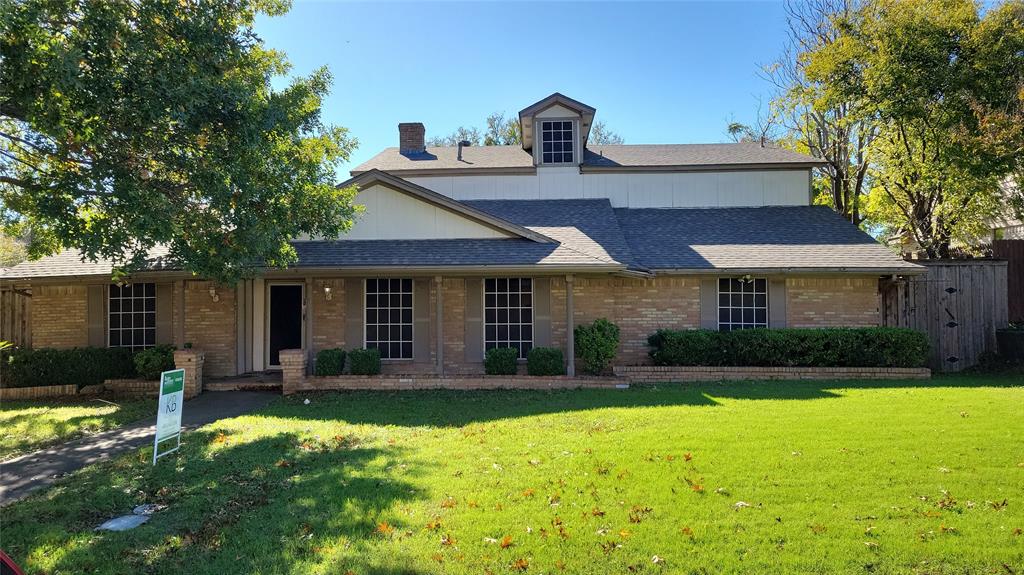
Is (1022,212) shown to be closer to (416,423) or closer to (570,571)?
(416,423)

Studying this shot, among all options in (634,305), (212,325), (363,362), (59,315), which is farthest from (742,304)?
(59,315)

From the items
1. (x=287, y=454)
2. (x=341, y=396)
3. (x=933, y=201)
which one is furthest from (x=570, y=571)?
(x=933, y=201)

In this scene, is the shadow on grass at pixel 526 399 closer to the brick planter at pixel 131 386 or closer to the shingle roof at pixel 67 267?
the brick planter at pixel 131 386

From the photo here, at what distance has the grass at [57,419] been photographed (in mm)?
8062

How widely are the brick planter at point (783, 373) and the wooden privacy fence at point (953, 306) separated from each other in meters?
2.23

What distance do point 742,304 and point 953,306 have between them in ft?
17.6

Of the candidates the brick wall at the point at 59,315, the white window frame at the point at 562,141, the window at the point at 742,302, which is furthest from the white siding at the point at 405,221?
A: the brick wall at the point at 59,315

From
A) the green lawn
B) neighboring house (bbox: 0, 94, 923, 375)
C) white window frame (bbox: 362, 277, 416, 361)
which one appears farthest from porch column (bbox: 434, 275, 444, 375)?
the green lawn

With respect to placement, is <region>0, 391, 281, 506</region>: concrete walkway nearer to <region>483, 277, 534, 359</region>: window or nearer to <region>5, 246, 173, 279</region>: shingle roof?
<region>5, 246, 173, 279</region>: shingle roof

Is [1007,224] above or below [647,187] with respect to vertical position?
below

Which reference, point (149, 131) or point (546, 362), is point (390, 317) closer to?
point (546, 362)

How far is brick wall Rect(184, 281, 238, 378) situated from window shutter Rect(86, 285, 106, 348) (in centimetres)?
210

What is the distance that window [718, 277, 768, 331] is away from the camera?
13.4 metres

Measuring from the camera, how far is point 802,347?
1216 cm
